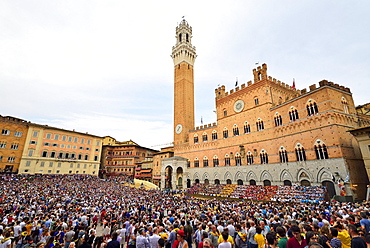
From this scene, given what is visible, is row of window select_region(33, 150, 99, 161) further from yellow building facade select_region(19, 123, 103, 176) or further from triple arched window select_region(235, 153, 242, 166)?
triple arched window select_region(235, 153, 242, 166)

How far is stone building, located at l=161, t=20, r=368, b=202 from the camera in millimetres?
21234

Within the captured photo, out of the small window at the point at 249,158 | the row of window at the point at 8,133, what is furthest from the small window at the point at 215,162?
the row of window at the point at 8,133

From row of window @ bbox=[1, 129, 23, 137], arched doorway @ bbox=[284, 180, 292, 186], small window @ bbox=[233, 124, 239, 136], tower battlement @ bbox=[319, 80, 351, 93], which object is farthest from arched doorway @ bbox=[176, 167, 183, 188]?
row of window @ bbox=[1, 129, 23, 137]

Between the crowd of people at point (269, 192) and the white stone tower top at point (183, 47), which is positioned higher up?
the white stone tower top at point (183, 47)

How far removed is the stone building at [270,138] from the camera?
2123 cm

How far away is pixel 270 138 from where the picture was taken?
2848 cm

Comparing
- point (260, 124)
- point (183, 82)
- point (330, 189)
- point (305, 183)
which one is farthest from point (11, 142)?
point (330, 189)

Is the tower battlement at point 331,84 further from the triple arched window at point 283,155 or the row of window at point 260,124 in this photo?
the triple arched window at point 283,155

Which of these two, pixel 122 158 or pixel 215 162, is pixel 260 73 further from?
pixel 122 158

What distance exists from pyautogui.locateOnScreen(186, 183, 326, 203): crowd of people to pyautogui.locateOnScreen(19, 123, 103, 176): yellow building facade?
32.7 m

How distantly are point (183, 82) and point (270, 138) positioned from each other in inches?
1102

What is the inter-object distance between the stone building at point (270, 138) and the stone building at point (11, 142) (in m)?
31.7

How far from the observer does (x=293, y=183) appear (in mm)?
24234

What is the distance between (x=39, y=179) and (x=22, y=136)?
39.5ft
